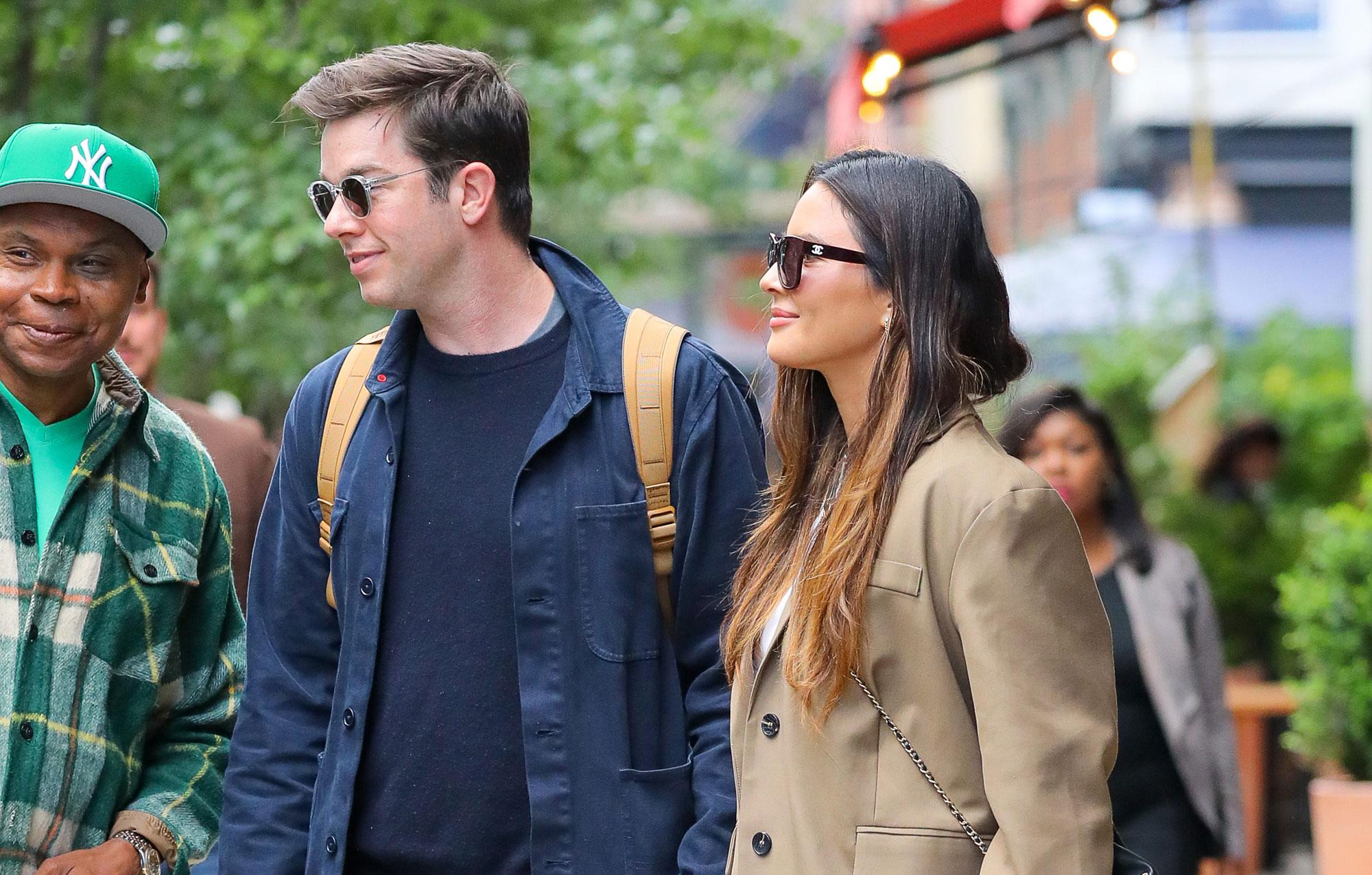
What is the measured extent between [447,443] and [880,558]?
107 centimetres

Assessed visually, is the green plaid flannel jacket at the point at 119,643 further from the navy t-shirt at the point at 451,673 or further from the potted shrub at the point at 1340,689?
the potted shrub at the point at 1340,689

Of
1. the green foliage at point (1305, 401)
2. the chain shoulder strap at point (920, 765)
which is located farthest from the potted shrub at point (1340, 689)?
the green foliage at point (1305, 401)

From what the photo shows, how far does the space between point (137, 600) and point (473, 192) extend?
3.38 ft

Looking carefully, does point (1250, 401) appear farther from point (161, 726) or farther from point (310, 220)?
point (161, 726)

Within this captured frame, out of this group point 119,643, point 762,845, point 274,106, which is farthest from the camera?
point 274,106

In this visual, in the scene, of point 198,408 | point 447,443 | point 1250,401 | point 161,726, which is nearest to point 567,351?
point 447,443

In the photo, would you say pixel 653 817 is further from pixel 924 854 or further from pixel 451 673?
pixel 924 854

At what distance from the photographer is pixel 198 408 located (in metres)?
5.44

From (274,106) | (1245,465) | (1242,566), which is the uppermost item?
(274,106)

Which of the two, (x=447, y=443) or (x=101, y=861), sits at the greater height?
(x=447, y=443)

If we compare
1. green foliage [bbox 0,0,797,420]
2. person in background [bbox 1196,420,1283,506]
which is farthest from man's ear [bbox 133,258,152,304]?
person in background [bbox 1196,420,1283,506]

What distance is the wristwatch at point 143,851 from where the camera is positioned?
3.15m

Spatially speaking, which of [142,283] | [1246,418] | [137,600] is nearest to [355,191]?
[142,283]

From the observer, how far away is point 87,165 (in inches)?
124
